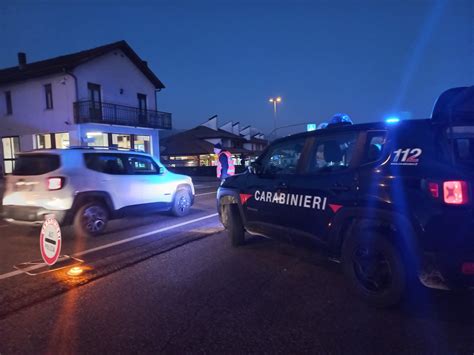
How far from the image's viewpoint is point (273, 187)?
4898 mm

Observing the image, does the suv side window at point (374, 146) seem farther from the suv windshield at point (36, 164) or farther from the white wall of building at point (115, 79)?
the white wall of building at point (115, 79)

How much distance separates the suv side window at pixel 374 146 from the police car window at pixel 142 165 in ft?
18.2

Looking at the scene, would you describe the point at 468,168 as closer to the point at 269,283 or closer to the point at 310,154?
the point at 310,154

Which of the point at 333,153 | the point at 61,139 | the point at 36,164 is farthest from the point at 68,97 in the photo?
the point at 333,153

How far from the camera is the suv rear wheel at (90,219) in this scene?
22.0 feet

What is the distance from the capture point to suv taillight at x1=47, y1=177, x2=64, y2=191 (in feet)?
21.0

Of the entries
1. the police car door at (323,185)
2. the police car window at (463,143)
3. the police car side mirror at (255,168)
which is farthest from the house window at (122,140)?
the police car window at (463,143)

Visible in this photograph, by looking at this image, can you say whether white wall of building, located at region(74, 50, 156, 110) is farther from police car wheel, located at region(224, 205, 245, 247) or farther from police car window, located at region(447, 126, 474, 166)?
police car window, located at region(447, 126, 474, 166)

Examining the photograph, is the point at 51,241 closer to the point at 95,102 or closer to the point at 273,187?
the point at 273,187

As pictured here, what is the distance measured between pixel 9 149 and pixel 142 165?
821 inches

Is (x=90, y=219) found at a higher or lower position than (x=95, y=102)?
lower

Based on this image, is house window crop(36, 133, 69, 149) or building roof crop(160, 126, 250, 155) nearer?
house window crop(36, 133, 69, 149)

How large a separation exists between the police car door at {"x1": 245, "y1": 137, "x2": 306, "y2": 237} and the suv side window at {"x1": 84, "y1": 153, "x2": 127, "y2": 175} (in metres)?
3.34

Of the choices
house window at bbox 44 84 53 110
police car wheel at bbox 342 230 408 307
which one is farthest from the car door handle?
house window at bbox 44 84 53 110
